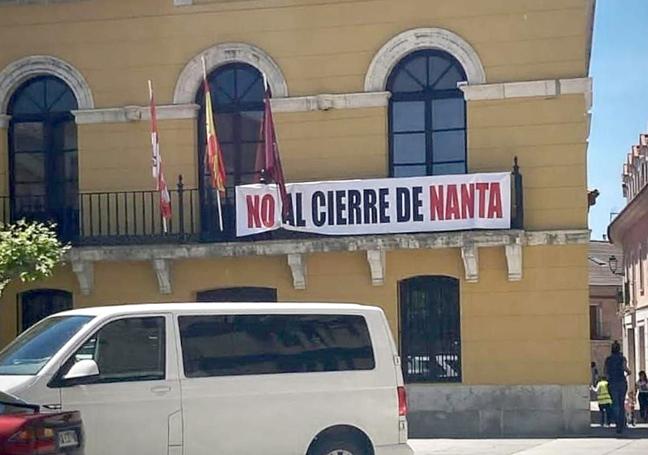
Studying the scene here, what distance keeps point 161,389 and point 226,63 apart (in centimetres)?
1103

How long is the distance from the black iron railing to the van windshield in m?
9.03

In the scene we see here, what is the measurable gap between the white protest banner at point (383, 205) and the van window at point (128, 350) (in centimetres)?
882

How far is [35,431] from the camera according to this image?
8844 millimetres

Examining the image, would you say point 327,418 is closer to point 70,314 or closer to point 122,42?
point 70,314

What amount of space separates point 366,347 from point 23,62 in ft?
39.2

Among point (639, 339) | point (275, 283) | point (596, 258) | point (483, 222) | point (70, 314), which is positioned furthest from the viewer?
point (596, 258)

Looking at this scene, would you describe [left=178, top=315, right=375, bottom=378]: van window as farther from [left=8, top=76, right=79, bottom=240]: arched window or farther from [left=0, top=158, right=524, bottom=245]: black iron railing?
[left=8, top=76, right=79, bottom=240]: arched window

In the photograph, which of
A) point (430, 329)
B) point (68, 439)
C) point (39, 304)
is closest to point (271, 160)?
point (430, 329)

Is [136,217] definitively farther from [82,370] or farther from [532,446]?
[82,370]

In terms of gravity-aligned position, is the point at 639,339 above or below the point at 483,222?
below

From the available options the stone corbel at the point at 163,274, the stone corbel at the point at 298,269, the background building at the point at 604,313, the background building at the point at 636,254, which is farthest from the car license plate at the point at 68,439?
the background building at the point at 604,313

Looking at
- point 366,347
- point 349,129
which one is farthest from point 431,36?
point 366,347

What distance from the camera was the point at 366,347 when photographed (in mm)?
12523

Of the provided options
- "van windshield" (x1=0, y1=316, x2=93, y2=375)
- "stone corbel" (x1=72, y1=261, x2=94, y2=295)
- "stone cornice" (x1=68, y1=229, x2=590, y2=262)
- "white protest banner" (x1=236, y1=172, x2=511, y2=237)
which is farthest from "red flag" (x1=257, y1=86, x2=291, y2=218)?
"van windshield" (x1=0, y1=316, x2=93, y2=375)
